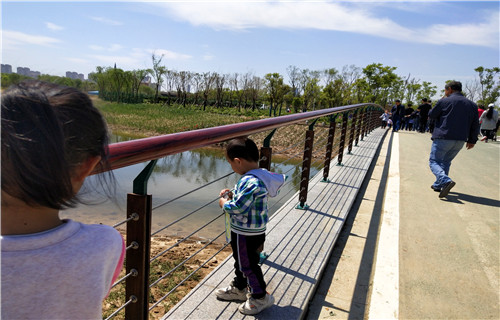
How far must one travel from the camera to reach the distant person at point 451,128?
498 centimetres

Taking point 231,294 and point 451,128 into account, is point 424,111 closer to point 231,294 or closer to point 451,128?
point 451,128

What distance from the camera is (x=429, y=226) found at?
375 cm

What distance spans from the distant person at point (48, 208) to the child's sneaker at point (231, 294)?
1.43m

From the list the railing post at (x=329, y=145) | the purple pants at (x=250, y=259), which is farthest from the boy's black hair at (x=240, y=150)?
the railing post at (x=329, y=145)

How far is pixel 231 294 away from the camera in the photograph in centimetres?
212

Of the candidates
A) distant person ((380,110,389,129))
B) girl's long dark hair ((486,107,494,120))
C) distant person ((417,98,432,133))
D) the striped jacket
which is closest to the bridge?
the striped jacket

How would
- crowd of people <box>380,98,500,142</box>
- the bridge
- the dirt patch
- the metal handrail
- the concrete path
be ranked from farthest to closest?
crowd of people <box>380,98,500,142</box>
the dirt patch
the concrete path
the bridge
the metal handrail

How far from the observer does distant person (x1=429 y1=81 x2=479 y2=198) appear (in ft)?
16.3

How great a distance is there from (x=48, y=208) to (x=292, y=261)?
2160 mm

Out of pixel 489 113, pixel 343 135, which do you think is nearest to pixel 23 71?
pixel 343 135

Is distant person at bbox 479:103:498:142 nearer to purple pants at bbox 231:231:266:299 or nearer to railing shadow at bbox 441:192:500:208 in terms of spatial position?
railing shadow at bbox 441:192:500:208

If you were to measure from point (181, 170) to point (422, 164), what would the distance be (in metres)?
11.1

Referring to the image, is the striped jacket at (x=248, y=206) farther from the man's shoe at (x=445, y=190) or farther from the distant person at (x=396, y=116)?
the distant person at (x=396, y=116)

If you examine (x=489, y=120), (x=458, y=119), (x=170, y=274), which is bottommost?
(x=170, y=274)
